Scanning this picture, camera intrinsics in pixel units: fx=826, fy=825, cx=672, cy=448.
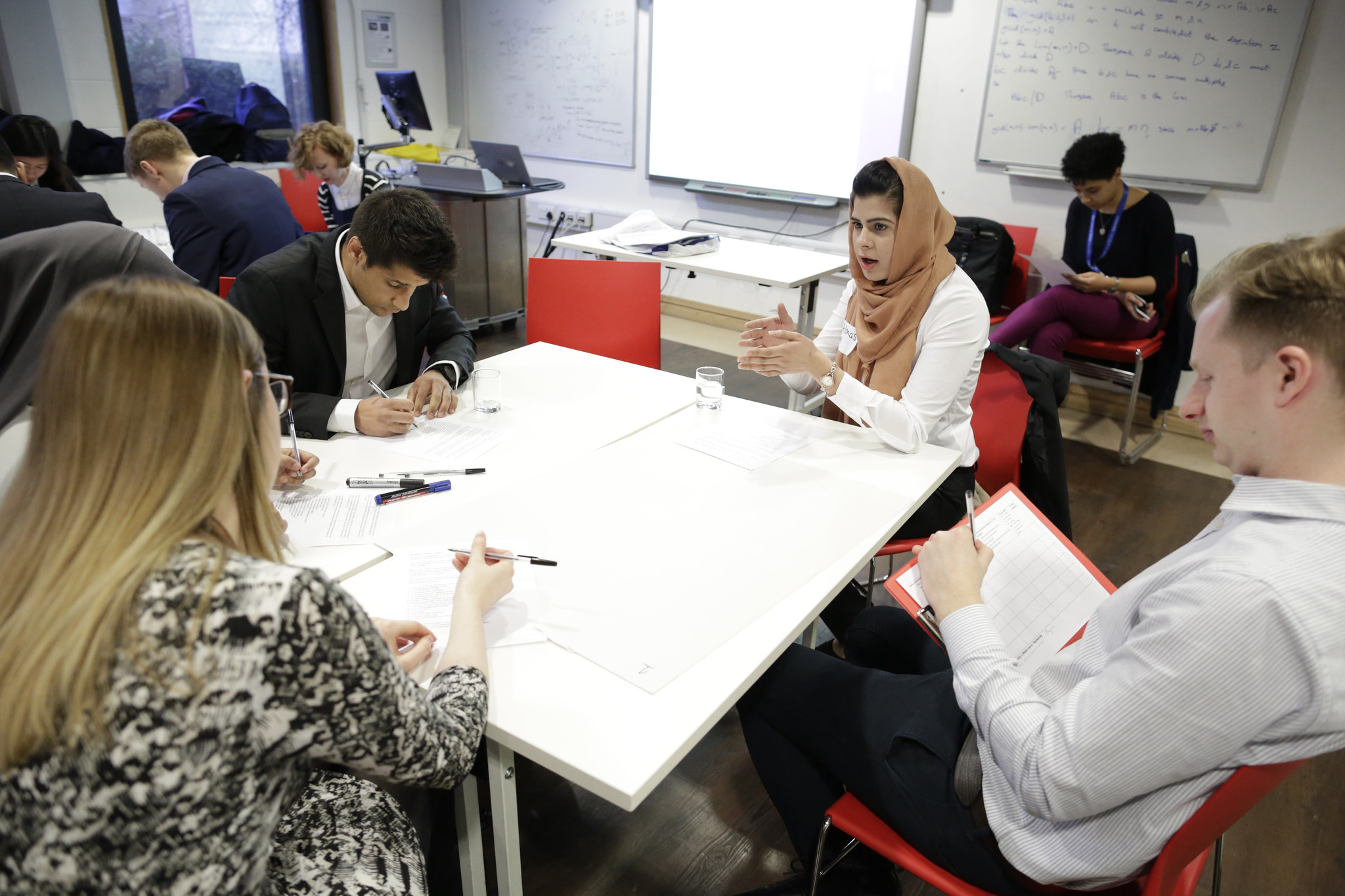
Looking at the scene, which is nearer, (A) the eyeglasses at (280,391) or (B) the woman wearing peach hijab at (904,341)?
(A) the eyeglasses at (280,391)

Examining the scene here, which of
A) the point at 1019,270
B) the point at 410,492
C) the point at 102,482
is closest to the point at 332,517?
the point at 410,492

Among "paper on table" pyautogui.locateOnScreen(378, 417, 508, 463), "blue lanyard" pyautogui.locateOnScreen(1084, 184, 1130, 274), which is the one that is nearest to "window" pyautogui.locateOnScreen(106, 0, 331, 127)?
Result: "paper on table" pyautogui.locateOnScreen(378, 417, 508, 463)

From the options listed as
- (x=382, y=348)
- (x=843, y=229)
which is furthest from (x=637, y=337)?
(x=843, y=229)

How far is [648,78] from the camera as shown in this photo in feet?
18.0

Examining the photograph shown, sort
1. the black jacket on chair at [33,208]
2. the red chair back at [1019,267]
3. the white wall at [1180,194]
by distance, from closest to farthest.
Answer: the black jacket on chair at [33,208], the white wall at [1180,194], the red chair back at [1019,267]

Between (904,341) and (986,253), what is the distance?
2200mm

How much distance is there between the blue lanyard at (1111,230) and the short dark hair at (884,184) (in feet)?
6.80

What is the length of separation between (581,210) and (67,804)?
5850 mm

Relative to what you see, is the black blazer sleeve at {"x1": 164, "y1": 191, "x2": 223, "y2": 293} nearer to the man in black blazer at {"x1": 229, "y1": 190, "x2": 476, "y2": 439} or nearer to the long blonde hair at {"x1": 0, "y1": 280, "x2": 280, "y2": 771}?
the man in black blazer at {"x1": 229, "y1": 190, "x2": 476, "y2": 439}

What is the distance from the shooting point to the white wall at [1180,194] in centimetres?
341

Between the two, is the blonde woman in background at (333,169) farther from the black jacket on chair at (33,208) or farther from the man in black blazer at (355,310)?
the man in black blazer at (355,310)

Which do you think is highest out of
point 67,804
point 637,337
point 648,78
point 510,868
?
point 648,78

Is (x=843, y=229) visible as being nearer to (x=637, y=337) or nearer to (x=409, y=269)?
(x=637, y=337)

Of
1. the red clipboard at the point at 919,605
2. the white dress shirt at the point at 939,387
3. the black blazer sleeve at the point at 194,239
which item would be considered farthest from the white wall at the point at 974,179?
the black blazer sleeve at the point at 194,239
